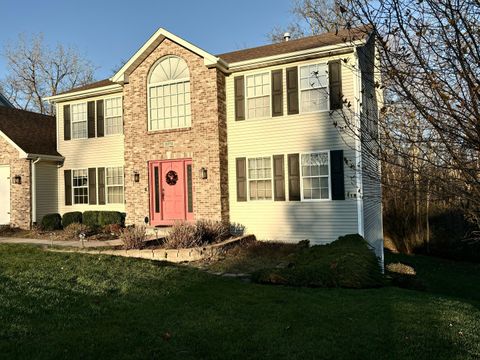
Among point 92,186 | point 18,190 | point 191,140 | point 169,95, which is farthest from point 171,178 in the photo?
point 18,190

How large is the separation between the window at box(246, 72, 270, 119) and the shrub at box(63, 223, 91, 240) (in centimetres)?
671

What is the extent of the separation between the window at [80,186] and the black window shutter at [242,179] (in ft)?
22.3

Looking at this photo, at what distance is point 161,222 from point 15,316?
351 inches

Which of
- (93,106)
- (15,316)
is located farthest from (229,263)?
(93,106)

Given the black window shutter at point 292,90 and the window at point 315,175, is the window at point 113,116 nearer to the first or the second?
the black window shutter at point 292,90

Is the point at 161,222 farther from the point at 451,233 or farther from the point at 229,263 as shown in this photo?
the point at 451,233

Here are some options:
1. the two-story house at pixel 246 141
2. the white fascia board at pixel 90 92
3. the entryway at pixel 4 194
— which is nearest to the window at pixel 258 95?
the two-story house at pixel 246 141

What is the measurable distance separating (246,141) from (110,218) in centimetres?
580

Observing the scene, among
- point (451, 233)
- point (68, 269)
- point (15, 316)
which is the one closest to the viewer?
point (15, 316)

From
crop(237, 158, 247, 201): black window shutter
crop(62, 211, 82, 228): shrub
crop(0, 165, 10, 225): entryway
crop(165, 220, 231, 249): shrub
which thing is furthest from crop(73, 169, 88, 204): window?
crop(237, 158, 247, 201): black window shutter

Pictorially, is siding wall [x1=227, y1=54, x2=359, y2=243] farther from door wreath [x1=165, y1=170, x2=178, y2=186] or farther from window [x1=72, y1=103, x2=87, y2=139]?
window [x1=72, y1=103, x2=87, y2=139]

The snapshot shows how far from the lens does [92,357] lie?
4219mm

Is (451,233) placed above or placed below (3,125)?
below

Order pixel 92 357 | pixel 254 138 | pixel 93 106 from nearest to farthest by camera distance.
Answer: pixel 92 357 < pixel 254 138 < pixel 93 106
